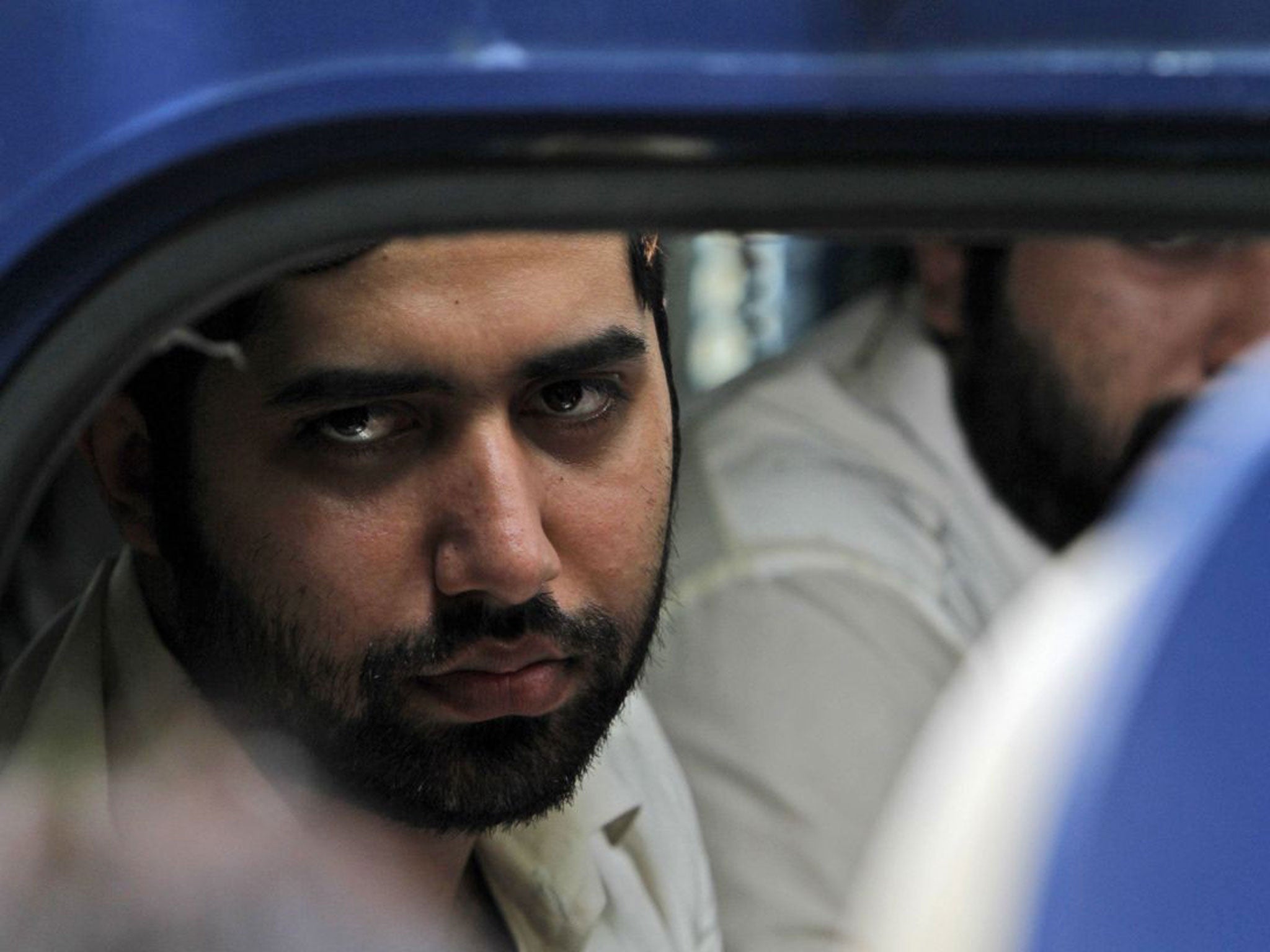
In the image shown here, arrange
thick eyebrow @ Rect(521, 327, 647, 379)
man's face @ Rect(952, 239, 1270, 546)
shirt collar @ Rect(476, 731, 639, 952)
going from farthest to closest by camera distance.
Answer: man's face @ Rect(952, 239, 1270, 546), shirt collar @ Rect(476, 731, 639, 952), thick eyebrow @ Rect(521, 327, 647, 379)

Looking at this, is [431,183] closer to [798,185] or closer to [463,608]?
[798,185]

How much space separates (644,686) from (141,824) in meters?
0.49

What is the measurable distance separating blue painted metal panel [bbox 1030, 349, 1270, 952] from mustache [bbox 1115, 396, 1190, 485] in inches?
59.6

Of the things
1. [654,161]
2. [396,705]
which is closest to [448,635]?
[396,705]

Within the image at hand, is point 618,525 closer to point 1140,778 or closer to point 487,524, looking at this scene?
point 487,524

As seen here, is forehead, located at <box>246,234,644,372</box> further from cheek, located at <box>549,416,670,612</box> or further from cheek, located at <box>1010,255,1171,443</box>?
cheek, located at <box>1010,255,1171,443</box>

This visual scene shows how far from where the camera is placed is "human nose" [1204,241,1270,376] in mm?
2350

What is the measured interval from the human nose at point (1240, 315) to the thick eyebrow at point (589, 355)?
1.14 m

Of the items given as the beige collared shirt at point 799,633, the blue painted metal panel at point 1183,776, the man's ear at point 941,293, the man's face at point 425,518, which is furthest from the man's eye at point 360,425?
the man's ear at point 941,293

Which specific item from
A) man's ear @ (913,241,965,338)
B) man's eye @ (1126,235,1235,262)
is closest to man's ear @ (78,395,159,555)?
man's eye @ (1126,235,1235,262)

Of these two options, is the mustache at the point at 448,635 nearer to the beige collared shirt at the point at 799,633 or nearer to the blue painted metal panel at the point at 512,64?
the beige collared shirt at the point at 799,633

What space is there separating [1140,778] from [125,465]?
794 millimetres

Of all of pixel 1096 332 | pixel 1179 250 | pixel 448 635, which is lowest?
pixel 448 635

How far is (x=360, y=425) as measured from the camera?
1323mm
